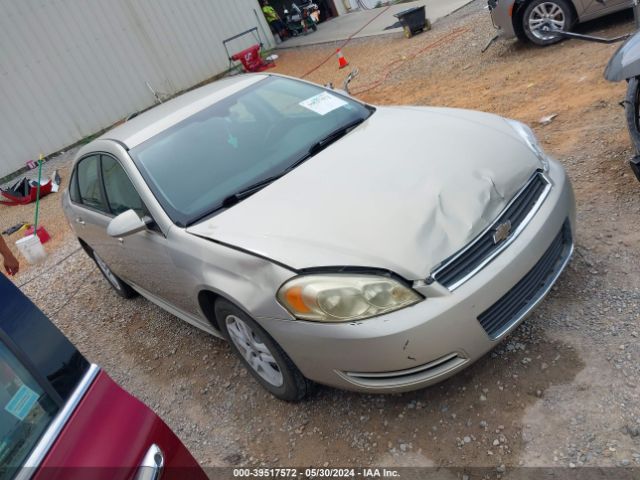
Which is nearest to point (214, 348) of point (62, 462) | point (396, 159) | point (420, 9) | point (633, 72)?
point (396, 159)

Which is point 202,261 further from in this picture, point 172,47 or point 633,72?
point 172,47

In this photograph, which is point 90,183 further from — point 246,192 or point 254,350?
point 254,350

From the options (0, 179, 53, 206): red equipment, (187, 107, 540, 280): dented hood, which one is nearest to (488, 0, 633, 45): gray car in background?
(187, 107, 540, 280): dented hood

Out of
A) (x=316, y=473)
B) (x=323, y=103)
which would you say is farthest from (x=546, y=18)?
(x=316, y=473)

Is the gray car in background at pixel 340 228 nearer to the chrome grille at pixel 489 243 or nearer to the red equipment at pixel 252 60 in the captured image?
the chrome grille at pixel 489 243

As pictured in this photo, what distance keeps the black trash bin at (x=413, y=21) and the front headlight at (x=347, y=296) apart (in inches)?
415

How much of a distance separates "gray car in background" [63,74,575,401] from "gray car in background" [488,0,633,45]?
4496 millimetres

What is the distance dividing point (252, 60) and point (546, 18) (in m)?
9.15

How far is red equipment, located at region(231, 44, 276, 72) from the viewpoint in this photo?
47.2ft

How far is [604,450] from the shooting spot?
7.18 ft

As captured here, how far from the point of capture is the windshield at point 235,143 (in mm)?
3178

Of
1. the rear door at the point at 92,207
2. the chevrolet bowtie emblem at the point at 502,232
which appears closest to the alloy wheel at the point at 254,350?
the chevrolet bowtie emblem at the point at 502,232

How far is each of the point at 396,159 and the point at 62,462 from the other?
84.0 inches

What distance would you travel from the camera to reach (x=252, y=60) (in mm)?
14570
